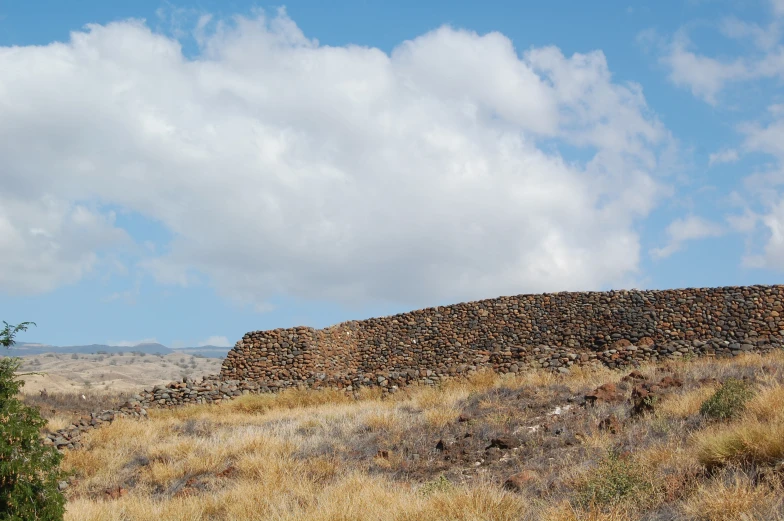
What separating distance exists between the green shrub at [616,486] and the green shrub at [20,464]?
525 cm

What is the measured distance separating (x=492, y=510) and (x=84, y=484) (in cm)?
718

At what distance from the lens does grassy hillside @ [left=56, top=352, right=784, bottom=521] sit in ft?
19.7

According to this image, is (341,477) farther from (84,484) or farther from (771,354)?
(771,354)

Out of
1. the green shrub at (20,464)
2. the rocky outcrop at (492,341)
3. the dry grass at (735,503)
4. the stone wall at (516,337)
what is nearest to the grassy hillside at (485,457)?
the dry grass at (735,503)

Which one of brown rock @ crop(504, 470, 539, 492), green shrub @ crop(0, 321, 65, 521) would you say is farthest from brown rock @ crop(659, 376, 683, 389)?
green shrub @ crop(0, 321, 65, 521)

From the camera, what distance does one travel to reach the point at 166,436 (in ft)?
42.8

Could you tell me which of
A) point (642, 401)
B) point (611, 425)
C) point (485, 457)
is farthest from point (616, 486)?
point (642, 401)

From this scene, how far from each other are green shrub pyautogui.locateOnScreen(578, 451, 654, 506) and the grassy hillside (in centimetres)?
2

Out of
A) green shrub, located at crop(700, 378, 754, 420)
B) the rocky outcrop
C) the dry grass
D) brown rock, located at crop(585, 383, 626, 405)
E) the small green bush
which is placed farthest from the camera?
the rocky outcrop

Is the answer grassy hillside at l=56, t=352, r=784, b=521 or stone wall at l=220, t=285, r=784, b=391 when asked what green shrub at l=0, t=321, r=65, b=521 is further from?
stone wall at l=220, t=285, r=784, b=391

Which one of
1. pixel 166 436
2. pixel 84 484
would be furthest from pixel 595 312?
pixel 84 484

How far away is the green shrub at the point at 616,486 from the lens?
604 cm

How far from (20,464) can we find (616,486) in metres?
5.78

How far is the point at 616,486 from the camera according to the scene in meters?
6.17
